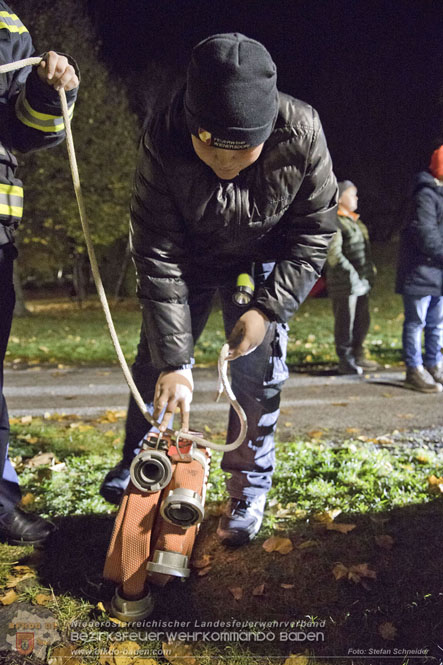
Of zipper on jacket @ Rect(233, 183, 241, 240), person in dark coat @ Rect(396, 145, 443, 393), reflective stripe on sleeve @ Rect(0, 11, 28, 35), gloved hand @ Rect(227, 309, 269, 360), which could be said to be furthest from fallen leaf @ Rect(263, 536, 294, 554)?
person in dark coat @ Rect(396, 145, 443, 393)

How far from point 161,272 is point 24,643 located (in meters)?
1.53

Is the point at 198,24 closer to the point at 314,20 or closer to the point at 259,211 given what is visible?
the point at 314,20

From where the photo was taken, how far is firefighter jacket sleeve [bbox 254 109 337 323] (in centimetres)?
224

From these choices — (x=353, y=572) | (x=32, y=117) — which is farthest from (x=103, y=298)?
(x=353, y=572)

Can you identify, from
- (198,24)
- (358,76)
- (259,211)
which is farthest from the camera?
(358,76)

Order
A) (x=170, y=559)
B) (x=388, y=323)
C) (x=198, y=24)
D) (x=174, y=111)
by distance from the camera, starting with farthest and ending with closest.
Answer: (x=198, y=24), (x=388, y=323), (x=174, y=111), (x=170, y=559)

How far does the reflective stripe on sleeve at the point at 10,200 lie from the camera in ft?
7.15

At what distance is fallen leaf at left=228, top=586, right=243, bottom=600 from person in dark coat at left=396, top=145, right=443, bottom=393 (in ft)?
12.5

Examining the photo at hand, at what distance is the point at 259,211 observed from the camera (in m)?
2.23

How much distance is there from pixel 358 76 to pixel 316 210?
1907cm

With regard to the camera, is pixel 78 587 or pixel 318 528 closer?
pixel 78 587

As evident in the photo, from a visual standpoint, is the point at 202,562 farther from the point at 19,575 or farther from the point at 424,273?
the point at 424,273

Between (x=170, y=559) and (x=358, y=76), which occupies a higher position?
(x=358, y=76)

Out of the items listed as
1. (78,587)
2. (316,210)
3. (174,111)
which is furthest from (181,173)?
(78,587)
